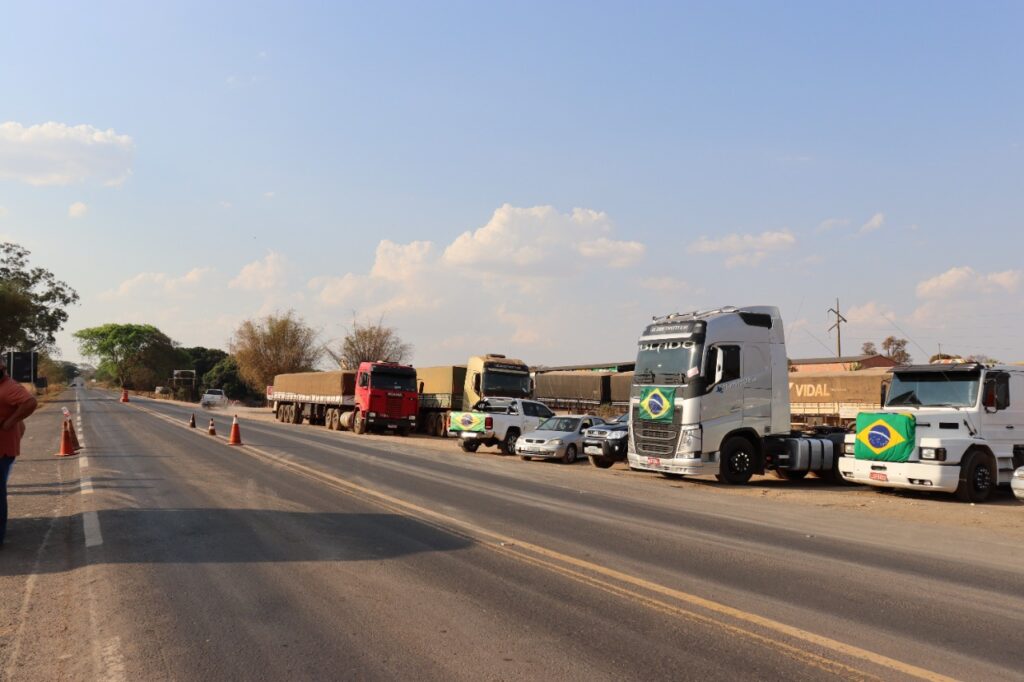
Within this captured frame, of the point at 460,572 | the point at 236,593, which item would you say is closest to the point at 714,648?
the point at 460,572

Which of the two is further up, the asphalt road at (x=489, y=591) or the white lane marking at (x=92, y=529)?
the asphalt road at (x=489, y=591)

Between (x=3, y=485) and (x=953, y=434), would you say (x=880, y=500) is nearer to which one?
(x=953, y=434)

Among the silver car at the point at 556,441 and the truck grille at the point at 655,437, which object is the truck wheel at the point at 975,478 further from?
the silver car at the point at 556,441

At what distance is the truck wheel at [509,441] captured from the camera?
2769 centimetres

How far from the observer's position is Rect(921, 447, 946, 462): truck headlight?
47.6ft

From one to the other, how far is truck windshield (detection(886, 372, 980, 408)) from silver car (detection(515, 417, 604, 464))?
10213 mm

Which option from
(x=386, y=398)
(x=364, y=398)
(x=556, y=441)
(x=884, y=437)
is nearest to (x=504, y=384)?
(x=386, y=398)

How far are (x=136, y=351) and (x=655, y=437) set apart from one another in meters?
145

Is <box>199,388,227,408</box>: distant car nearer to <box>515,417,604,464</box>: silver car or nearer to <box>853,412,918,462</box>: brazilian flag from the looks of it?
<box>515,417,604,464</box>: silver car

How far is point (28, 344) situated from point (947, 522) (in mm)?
80901

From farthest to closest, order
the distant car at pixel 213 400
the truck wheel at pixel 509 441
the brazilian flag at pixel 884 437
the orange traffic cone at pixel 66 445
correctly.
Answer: the distant car at pixel 213 400 → the truck wheel at pixel 509 441 → the orange traffic cone at pixel 66 445 → the brazilian flag at pixel 884 437

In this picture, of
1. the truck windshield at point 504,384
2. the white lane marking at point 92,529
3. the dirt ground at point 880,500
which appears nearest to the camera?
the white lane marking at point 92,529

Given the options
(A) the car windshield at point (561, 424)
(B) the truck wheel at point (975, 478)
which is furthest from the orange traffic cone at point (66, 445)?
(B) the truck wheel at point (975, 478)

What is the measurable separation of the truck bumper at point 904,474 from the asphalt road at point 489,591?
8.69 feet
